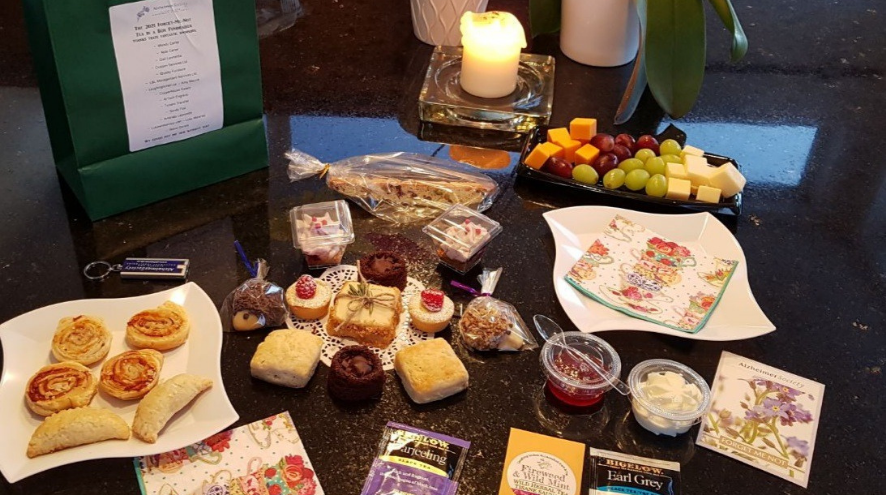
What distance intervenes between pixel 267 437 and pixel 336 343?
0.16m

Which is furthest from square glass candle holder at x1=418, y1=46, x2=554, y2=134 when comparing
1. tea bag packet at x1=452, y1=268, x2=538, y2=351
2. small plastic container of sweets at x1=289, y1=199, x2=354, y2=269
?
tea bag packet at x1=452, y1=268, x2=538, y2=351

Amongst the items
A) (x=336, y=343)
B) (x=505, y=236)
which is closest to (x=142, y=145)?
(x=336, y=343)

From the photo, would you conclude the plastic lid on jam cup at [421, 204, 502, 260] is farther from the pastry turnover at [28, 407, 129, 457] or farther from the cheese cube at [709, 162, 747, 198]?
the pastry turnover at [28, 407, 129, 457]

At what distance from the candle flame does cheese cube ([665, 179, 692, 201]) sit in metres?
0.38

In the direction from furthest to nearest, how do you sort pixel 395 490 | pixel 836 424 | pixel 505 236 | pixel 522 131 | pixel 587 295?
pixel 522 131 → pixel 505 236 → pixel 587 295 → pixel 836 424 → pixel 395 490

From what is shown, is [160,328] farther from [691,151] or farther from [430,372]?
[691,151]

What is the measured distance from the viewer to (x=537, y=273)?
117 cm

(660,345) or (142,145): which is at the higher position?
(142,145)

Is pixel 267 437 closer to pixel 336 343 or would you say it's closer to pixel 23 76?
pixel 336 343

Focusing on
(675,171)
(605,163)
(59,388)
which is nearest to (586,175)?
(605,163)

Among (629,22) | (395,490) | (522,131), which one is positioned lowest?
(395,490)

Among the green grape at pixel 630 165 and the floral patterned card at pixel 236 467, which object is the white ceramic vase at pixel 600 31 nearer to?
the green grape at pixel 630 165

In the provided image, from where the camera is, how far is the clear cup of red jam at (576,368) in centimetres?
98

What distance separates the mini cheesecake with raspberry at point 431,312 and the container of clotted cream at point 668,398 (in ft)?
0.80
